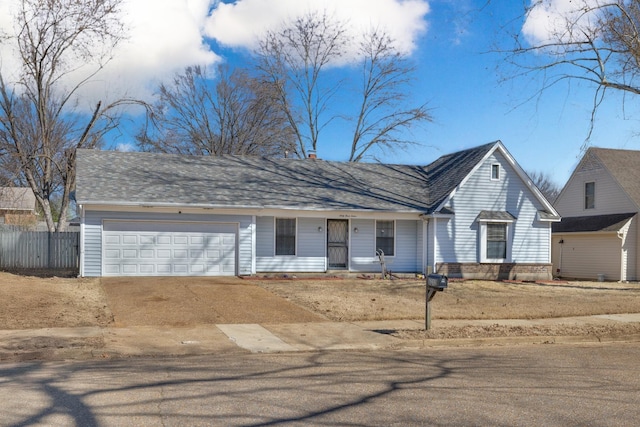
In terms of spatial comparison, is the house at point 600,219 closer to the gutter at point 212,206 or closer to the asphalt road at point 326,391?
the gutter at point 212,206

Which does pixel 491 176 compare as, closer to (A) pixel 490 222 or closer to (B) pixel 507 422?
(A) pixel 490 222

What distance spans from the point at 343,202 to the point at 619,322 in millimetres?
12345

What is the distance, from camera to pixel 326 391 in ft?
25.2

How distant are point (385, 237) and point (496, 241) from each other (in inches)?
187

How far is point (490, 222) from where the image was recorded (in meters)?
26.3

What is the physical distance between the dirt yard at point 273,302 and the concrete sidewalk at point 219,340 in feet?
1.61

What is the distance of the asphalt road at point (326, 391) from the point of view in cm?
645

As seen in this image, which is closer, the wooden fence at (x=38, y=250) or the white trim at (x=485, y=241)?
the white trim at (x=485, y=241)

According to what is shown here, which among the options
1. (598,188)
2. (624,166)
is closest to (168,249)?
(598,188)

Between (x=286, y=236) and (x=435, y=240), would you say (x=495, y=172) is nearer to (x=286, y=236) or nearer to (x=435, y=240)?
(x=435, y=240)

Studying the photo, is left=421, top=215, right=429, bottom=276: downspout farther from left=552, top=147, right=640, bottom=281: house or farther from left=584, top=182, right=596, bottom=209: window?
left=584, top=182, right=596, bottom=209: window

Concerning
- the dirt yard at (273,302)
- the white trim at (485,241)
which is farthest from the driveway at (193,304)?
the white trim at (485,241)

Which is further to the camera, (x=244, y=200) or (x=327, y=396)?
(x=244, y=200)

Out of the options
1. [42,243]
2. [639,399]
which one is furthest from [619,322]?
[42,243]
